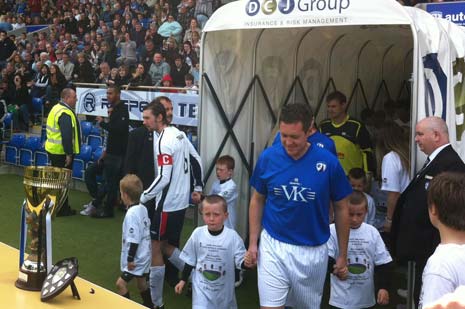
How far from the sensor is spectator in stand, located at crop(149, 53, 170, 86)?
11.5 meters

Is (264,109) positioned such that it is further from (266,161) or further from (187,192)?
(266,161)

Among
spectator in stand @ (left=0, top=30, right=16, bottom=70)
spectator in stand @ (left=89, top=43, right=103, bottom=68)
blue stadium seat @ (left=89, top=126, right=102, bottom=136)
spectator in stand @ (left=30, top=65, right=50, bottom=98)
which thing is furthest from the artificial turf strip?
spectator in stand @ (left=0, top=30, right=16, bottom=70)

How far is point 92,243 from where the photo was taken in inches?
276

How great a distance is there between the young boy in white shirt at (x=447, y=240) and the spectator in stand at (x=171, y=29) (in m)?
11.6

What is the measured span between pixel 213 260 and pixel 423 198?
147 centimetres

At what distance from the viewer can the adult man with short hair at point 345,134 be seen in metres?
5.68

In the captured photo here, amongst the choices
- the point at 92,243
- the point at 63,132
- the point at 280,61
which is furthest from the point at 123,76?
the point at 280,61

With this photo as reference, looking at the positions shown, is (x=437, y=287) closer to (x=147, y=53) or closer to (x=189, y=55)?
(x=189, y=55)

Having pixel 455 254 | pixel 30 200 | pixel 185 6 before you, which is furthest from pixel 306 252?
pixel 185 6

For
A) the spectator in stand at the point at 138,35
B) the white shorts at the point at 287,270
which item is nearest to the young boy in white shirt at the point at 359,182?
the white shorts at the point at 287,270

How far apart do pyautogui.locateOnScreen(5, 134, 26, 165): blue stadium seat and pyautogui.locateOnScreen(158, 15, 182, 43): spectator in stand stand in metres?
4.10

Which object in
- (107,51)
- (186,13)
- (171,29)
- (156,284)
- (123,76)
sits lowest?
(156,284)

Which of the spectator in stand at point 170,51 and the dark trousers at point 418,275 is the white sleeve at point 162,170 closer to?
the dark trousers at point 418,275

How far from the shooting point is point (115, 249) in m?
6.77
